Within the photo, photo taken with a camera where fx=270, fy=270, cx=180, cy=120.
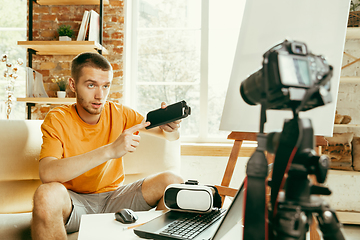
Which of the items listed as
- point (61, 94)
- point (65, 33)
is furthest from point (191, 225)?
point (65, 33)

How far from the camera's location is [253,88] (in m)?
0.49

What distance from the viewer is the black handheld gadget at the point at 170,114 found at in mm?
1129

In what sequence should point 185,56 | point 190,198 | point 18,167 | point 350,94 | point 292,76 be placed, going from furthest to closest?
1. point 185,56
2. point 350,94
3. point 18,167
4. point 190,198
5. point 292,76

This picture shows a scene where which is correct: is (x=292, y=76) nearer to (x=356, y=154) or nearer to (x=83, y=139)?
(x=83, y=139)

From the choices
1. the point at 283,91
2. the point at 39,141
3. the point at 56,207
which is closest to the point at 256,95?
the point at 283,91

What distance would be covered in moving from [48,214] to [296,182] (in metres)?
0.95

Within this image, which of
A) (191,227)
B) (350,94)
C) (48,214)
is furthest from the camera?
(350,94)

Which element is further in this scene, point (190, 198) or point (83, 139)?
point (83, 139)

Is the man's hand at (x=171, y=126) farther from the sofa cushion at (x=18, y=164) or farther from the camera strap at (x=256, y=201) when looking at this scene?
the camera strap at (x=256, y=201)

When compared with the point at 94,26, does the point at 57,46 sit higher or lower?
lower

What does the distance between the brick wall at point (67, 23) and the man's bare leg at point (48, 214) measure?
154cm

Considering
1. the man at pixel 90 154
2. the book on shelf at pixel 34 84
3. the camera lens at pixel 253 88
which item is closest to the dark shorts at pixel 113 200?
the man at pixel 90 154

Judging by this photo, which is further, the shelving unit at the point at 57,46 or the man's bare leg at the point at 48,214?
the shelving unit at the point at 57,46

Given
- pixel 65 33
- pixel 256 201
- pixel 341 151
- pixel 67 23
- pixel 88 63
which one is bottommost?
pixel 341 151
